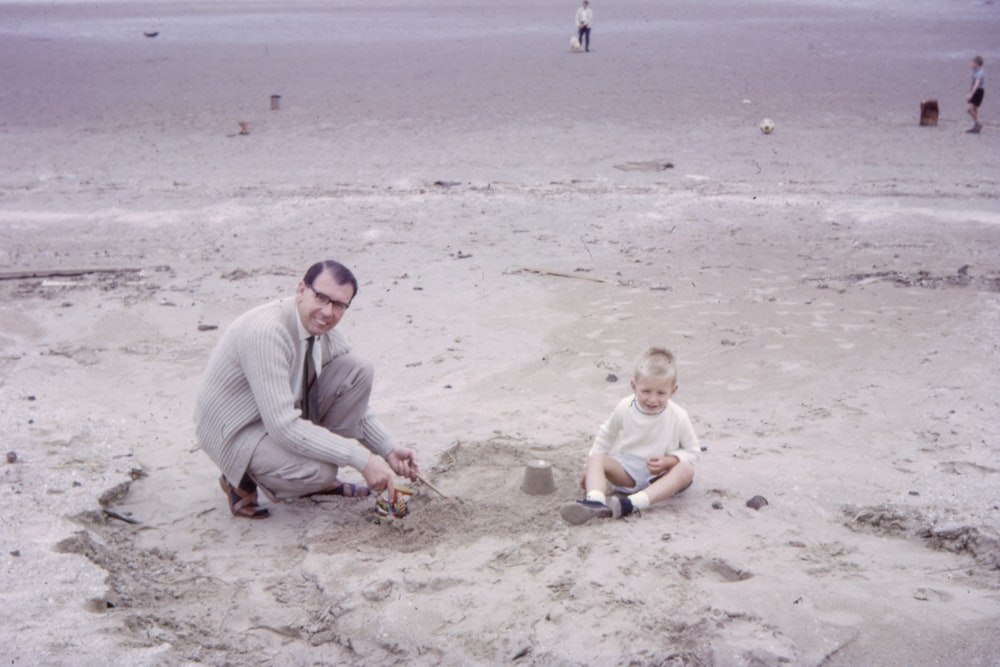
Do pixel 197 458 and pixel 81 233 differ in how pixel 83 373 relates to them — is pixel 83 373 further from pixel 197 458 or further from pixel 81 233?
pixel 81 233

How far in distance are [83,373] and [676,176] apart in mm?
6882

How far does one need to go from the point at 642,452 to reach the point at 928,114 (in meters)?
11.8

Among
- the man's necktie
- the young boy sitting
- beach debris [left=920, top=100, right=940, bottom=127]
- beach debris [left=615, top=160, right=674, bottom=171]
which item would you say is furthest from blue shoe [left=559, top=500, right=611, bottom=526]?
beach debris [left=920, top=100, right=940, bottom=127]

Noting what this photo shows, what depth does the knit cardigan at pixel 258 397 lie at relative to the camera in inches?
149

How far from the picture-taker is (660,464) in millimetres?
4043

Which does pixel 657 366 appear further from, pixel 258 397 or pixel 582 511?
pixel 258 397

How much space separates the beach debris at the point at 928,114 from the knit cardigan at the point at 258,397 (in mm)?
12329

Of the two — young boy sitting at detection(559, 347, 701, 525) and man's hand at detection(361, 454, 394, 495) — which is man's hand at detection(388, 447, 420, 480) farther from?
young boy sitting at detection(559, 347, 701, 525)

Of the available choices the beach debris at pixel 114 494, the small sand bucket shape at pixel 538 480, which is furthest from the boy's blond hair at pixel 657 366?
the beach debris at pixel 114 494

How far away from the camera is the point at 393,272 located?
773cm

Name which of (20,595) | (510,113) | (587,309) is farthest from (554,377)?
(510,113)

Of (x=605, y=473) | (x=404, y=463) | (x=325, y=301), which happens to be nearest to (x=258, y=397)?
(x=325, y=301)

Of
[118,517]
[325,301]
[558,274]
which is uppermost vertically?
[325,301]

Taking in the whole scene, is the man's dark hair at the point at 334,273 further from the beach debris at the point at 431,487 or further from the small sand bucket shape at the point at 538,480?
the small sand bucket shape at the point at 538,480
